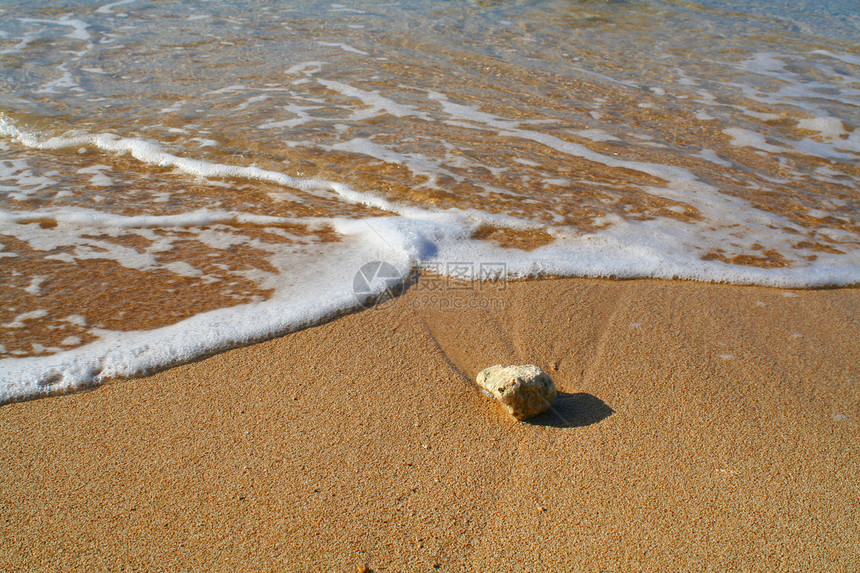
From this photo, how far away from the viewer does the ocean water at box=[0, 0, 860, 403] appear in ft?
8.95

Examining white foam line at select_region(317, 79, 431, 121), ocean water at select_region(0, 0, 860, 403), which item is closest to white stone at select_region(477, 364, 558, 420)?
ocean water at select_region(0, 0, 860, 403)

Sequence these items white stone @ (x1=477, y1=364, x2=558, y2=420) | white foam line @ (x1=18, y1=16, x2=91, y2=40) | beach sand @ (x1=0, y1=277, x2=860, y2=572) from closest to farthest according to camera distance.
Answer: beach sand @ (x1=0, y1=277, x2=860, y2=572)
white stone @ (x1=477, y1=364, x2=558, y2=420)
white foam line @ (x1=18, y1=16, x2=91, y2=40)

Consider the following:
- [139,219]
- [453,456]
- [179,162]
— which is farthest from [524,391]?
[179,162]

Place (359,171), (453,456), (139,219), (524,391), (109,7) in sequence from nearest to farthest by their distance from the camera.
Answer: (453,456), (524,391), (139,219), (359,171), (109,7)

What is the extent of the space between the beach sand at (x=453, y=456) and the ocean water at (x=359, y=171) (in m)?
0.33

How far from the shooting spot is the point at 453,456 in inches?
75.0

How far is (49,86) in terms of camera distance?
599cm

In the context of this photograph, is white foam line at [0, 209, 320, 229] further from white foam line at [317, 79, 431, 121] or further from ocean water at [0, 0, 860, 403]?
white foam line at [317, 79, 431, 121]

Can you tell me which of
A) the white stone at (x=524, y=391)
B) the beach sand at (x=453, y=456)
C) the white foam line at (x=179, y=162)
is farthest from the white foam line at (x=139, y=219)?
the white stone at (x=524, y=391)

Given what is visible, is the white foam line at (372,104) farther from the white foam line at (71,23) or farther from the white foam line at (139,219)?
the white foam line at (71,23)

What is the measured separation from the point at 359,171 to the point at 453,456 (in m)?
2.66

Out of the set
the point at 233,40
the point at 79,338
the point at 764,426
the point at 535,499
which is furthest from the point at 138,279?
the point at 233,40

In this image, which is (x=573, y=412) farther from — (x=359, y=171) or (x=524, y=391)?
(x=359, y=171)

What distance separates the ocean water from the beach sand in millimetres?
333
